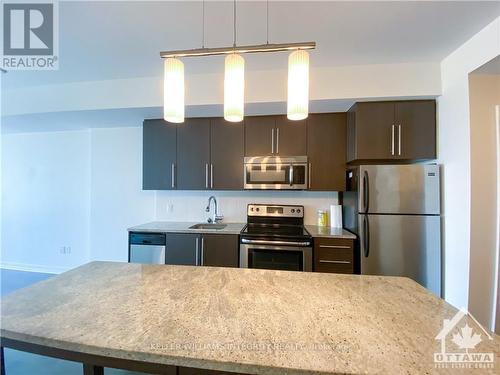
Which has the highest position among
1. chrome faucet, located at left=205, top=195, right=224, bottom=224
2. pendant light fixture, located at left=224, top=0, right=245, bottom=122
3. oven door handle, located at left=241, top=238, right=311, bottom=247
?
pendant light fixture, located at left=224, top=0, right=245, bottom=122

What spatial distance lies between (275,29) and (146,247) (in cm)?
258

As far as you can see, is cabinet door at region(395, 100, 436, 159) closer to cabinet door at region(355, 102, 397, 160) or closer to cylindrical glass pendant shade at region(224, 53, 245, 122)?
cabinet door at region(355, 102, 397, 160)

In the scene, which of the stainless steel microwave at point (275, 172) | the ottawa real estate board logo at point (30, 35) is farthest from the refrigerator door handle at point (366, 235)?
the ottawa real estate board logo at point (30, 35)

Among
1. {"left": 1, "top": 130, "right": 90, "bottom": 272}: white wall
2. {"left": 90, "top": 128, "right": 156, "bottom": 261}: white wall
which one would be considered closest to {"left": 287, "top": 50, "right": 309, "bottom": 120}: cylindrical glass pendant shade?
{"left": 90, "top": 128, "right": 156, "bottom": 261}: white wall

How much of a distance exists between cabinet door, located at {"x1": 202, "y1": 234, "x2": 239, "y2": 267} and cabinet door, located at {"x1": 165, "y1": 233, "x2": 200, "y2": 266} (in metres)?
0.10

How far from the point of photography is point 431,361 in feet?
2.27

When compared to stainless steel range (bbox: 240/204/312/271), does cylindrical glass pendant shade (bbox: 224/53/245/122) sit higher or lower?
higher

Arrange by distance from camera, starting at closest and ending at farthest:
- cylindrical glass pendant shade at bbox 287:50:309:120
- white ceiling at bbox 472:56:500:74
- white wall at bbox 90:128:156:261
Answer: cylindrical glass pendant shade at bbox 287:50:309:120 < white ceiling at bbox 472:56:500:74 < white wall at bbox 90:128:156:261

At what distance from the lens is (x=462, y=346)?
2.48 feet

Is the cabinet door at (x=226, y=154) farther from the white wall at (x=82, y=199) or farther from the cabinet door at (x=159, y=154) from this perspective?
the cabinet door at (x=159, y=154)

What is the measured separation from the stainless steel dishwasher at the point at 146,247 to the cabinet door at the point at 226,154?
35.9 inches

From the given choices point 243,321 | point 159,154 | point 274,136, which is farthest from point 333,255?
point 159,154

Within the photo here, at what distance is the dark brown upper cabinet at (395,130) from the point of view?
7.82 feet

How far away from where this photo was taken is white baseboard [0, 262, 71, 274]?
154 inches
